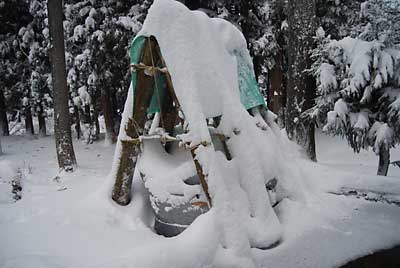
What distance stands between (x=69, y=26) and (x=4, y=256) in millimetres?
8673

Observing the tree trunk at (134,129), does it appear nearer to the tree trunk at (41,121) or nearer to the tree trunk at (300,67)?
the tree trunk at (300,67)

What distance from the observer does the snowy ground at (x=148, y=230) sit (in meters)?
2.63

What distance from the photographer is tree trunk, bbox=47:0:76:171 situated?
6.44 metres

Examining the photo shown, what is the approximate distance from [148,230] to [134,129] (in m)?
1.05

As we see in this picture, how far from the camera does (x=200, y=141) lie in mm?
2963

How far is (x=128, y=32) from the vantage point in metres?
8.92

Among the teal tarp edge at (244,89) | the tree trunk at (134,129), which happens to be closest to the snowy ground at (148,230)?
the tree trunk at (134,129)

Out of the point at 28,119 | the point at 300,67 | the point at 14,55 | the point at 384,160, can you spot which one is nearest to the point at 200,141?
the point at 384,160

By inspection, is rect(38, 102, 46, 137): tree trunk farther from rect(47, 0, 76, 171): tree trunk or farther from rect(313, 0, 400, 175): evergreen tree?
rect(313, 0, 400, 175): evergreen tree

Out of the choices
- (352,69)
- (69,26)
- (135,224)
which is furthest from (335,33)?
(135,224)

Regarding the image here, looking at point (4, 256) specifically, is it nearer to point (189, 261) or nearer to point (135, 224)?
point (135, 224)

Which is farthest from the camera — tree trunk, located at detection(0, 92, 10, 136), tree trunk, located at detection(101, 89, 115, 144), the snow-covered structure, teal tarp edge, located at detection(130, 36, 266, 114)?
tree trunk, located at detection(0, 92, 10, 136)

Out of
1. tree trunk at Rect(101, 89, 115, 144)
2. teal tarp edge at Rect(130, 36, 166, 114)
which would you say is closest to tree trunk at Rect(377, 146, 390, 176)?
teal tarp edge at Rect(130, 36, 166, 114)

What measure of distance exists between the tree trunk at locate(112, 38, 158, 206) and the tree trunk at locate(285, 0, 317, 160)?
356cm
